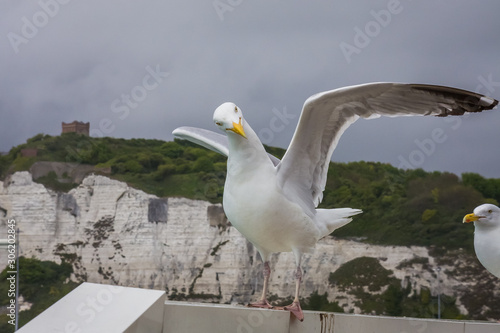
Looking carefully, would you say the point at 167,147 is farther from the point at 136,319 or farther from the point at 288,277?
the point at 136,319

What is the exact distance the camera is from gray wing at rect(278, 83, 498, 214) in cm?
473

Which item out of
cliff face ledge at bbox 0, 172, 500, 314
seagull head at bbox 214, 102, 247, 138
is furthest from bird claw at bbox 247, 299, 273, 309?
cliff face ledge at bbox 0, 172, 500, 314

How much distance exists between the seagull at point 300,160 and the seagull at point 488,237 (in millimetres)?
1721

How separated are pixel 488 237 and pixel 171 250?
25.1 metres

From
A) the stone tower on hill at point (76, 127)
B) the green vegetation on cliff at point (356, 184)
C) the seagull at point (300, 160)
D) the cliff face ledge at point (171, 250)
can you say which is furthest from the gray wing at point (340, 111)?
the stone tower on hill at point (76, 127)

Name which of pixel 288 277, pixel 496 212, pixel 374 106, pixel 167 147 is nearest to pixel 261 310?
pixel 374 106

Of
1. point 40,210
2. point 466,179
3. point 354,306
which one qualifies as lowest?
point 354,306

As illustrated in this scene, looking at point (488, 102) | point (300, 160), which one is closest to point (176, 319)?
point (300, 160)

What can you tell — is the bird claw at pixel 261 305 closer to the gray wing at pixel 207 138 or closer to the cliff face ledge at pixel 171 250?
the gray wing at pixel 207 138

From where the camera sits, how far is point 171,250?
3050 centimetres

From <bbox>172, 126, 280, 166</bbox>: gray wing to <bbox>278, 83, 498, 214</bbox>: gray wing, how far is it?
22.2 inches

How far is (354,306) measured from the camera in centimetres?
2995

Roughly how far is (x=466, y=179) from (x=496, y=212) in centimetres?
2862

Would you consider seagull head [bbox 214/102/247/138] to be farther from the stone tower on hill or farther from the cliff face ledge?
the stone tower on hill
